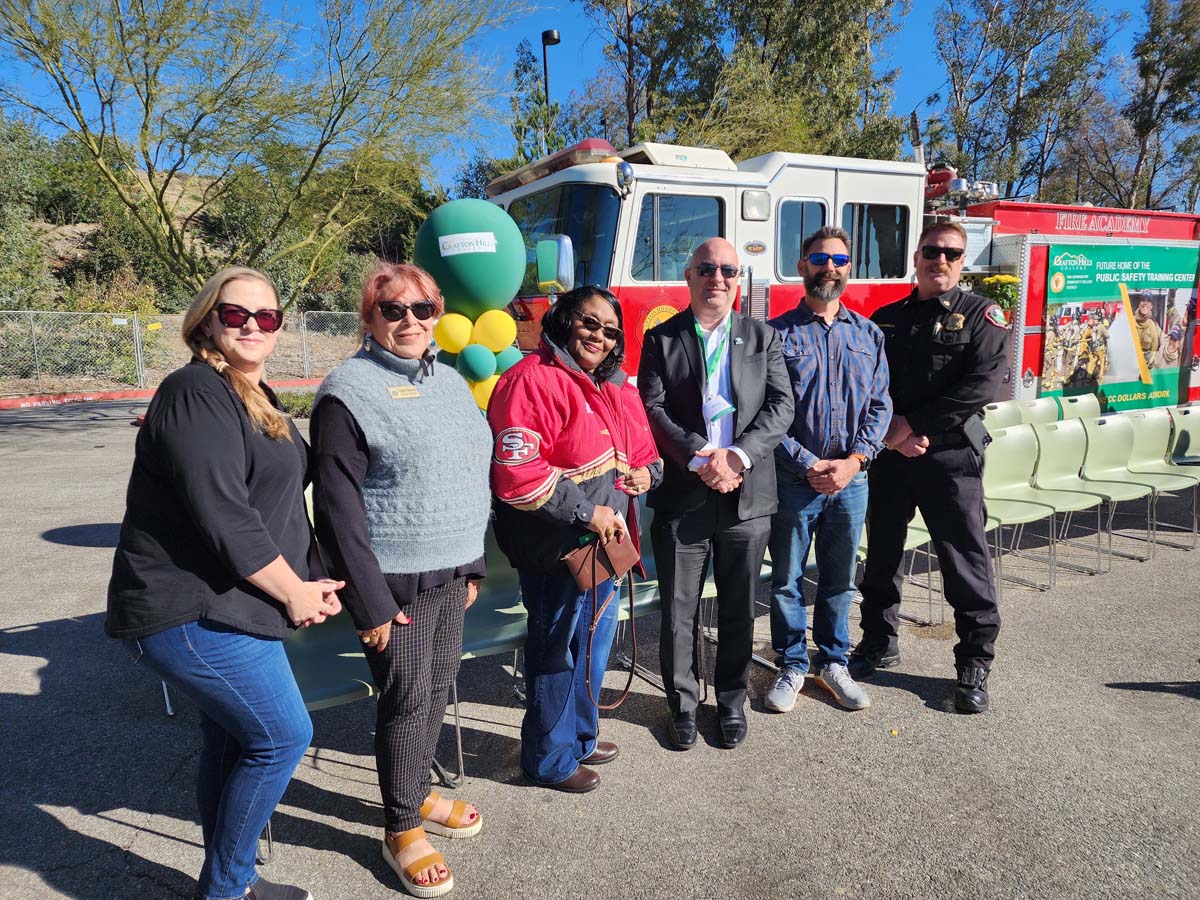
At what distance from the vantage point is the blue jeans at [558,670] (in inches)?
108

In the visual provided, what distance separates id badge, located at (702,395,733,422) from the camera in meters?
3.11

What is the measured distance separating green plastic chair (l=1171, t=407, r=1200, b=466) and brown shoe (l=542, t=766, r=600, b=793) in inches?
237

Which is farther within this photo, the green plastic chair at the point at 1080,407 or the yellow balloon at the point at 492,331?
the green plastic chair at the point at 1080,407

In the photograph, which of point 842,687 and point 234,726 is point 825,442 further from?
point 234,726

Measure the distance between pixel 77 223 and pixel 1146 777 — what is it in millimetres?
30939

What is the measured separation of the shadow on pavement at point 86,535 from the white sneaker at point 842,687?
528 centimetres

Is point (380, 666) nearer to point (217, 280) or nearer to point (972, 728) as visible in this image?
point (217, 280)

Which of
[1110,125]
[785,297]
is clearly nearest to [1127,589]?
[785,297]

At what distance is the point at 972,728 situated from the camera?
3.33m

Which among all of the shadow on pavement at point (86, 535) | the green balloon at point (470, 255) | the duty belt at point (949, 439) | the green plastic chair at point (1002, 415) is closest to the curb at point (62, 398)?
the shadow on pavement at point (86, 535)

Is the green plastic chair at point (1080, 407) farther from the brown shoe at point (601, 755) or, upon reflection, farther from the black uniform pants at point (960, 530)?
the brown shoe at point (601, 755)

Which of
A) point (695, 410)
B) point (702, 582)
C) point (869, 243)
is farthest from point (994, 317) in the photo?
point (869, 243)

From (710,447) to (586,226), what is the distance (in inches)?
137

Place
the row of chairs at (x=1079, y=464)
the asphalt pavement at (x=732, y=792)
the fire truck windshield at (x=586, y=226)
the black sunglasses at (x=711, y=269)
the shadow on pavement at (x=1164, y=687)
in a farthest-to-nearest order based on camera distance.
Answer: the fire truck windshield at (x=586, y=226) → the row of chairs at (x=1079, y=464) → the shadow on pavement at (x=1164, y=687) → the black sunglasses at (x=711, y=269) → the asphalt pavement at (x=732, y=792)
